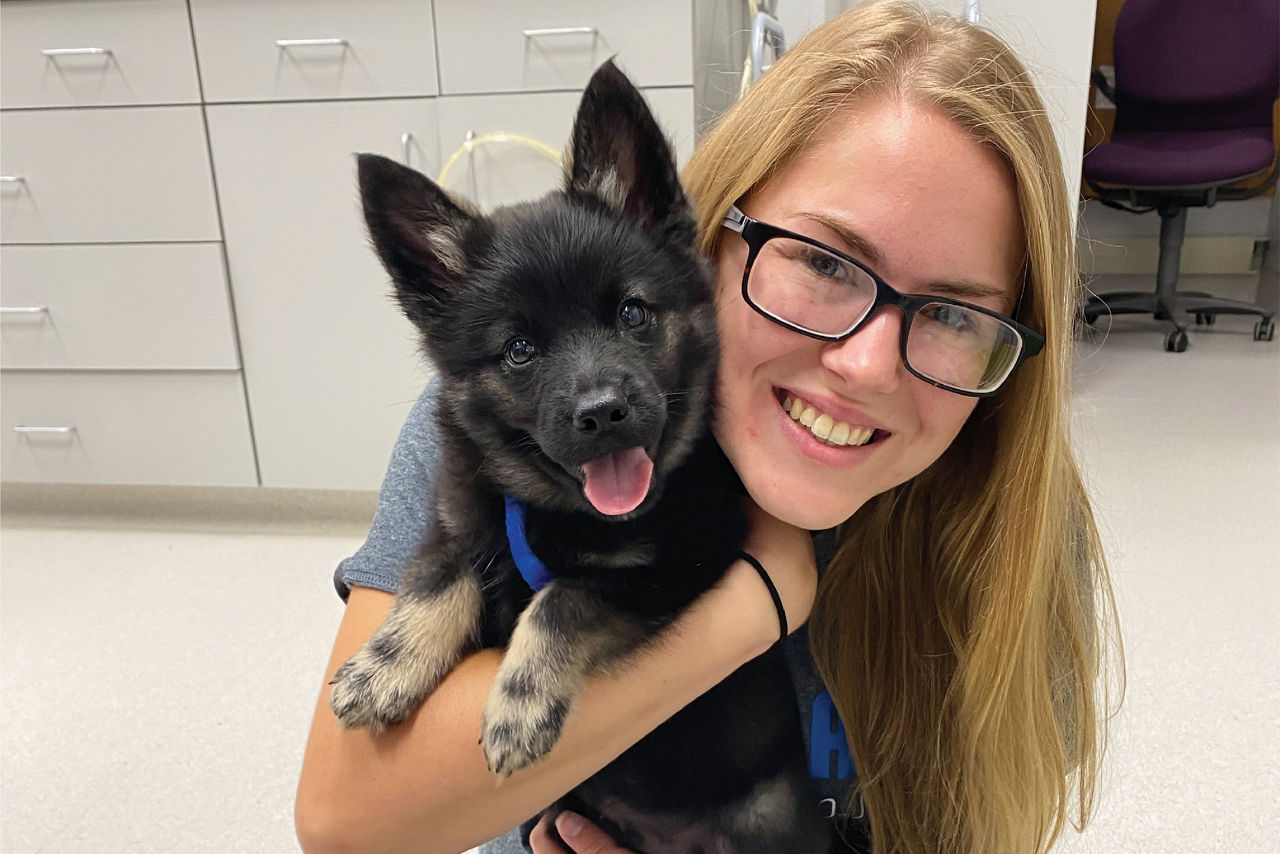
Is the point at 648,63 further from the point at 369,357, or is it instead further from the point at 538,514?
the point at 538,514

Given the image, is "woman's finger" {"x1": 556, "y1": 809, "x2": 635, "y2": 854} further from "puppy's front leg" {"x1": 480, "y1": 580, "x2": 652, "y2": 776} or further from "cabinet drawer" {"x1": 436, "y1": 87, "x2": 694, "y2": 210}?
"cabinet drawer" {"x1": 436, "y1": 87, "x2": 694, "y2": 210}

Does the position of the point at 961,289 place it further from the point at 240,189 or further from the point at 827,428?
the point at 240,189

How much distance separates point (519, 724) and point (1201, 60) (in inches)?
236

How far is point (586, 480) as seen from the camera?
3.11ft

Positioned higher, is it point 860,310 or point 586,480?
point 860,310

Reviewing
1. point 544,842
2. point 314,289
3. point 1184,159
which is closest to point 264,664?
point 314,289

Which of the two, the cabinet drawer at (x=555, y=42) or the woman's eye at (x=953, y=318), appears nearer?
the woman's eye at (x=953, y=318)

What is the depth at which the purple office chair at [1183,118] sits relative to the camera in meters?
4.91

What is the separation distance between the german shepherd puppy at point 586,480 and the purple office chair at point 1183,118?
4540 millimetres

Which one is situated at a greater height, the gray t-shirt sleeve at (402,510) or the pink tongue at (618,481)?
the pink tongue at (618,481)

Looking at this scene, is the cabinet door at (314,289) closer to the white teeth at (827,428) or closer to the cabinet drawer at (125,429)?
the cabinet drawer at (125,429)

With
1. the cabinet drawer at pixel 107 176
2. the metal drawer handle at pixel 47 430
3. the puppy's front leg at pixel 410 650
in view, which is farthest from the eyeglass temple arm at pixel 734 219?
the metal drawer handle at pixel 47 430

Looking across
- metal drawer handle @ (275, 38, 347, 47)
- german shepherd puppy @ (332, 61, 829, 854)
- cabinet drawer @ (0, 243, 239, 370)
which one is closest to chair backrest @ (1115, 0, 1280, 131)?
metal drawer handle @ (275, 38, 347, 47)

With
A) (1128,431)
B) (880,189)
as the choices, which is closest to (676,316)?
(880,189)
